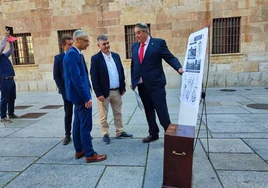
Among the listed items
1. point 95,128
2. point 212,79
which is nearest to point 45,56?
point 95,128

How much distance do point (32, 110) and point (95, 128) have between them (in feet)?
10.2

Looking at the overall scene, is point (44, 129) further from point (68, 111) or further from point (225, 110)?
point (225, 110)

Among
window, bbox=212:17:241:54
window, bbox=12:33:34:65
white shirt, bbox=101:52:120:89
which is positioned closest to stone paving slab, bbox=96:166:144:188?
white shirt, bbox=101:52:120:89

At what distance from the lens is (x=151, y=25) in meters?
9.74

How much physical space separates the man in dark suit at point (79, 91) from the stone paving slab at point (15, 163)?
2.59 feet

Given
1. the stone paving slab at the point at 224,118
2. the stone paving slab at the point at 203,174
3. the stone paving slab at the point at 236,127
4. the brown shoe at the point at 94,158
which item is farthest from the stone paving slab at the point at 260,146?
the brown shoe at the point at 94,158

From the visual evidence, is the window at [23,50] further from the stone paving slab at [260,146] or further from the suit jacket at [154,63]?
the stone paving slab at [260,146]

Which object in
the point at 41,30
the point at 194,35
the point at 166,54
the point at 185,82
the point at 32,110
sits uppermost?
the point at 41,30

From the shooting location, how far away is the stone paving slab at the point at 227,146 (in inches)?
133

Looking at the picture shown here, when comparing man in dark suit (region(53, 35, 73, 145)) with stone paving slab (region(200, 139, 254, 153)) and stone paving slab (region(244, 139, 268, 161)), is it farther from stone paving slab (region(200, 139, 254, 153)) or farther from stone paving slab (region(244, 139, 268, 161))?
stone paving slab (region(244, 139, 268, 161))

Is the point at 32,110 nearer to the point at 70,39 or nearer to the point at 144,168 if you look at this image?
the point at 70,39

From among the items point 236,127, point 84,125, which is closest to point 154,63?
point 84,125

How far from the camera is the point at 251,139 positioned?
380cm

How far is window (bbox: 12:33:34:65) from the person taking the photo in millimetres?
10844
